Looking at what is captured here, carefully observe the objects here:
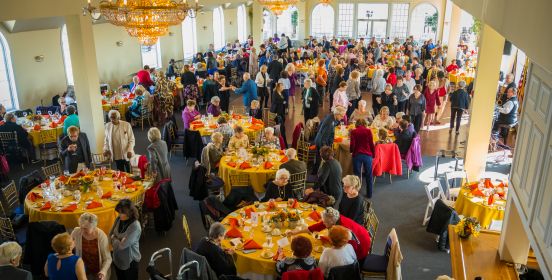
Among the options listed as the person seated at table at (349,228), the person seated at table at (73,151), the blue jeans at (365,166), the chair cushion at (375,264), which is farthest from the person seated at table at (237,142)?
the chair cushion at (375,264)

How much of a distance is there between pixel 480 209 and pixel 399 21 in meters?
23.0

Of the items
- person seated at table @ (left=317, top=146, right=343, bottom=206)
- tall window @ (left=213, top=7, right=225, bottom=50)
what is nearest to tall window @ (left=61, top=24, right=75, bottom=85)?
person seated at table @ (left=317, top=146, right=343, bottom=206)

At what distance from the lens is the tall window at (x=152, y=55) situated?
18302 millimetres

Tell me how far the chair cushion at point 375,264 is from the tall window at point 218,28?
20.3m

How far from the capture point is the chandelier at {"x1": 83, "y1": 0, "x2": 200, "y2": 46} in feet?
19.7

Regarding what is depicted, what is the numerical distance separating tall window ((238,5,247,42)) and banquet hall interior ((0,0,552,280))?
12243 mm

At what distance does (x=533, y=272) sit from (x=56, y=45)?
1333cm

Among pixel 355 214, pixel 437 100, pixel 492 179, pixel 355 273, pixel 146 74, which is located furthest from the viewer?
pixel 146 74

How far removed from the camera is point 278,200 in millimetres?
7199

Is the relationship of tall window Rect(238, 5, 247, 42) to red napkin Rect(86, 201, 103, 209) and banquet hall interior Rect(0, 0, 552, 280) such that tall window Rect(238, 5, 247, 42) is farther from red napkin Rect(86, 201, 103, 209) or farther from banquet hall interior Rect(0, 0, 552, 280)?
red napkin Rect(86, 201, 103, 209)

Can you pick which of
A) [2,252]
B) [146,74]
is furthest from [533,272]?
[146,74]

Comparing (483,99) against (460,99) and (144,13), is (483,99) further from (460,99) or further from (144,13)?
(144,13)

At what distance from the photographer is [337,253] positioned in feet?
17.5

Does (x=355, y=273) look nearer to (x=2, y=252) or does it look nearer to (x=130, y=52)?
(x=2, y=252)
